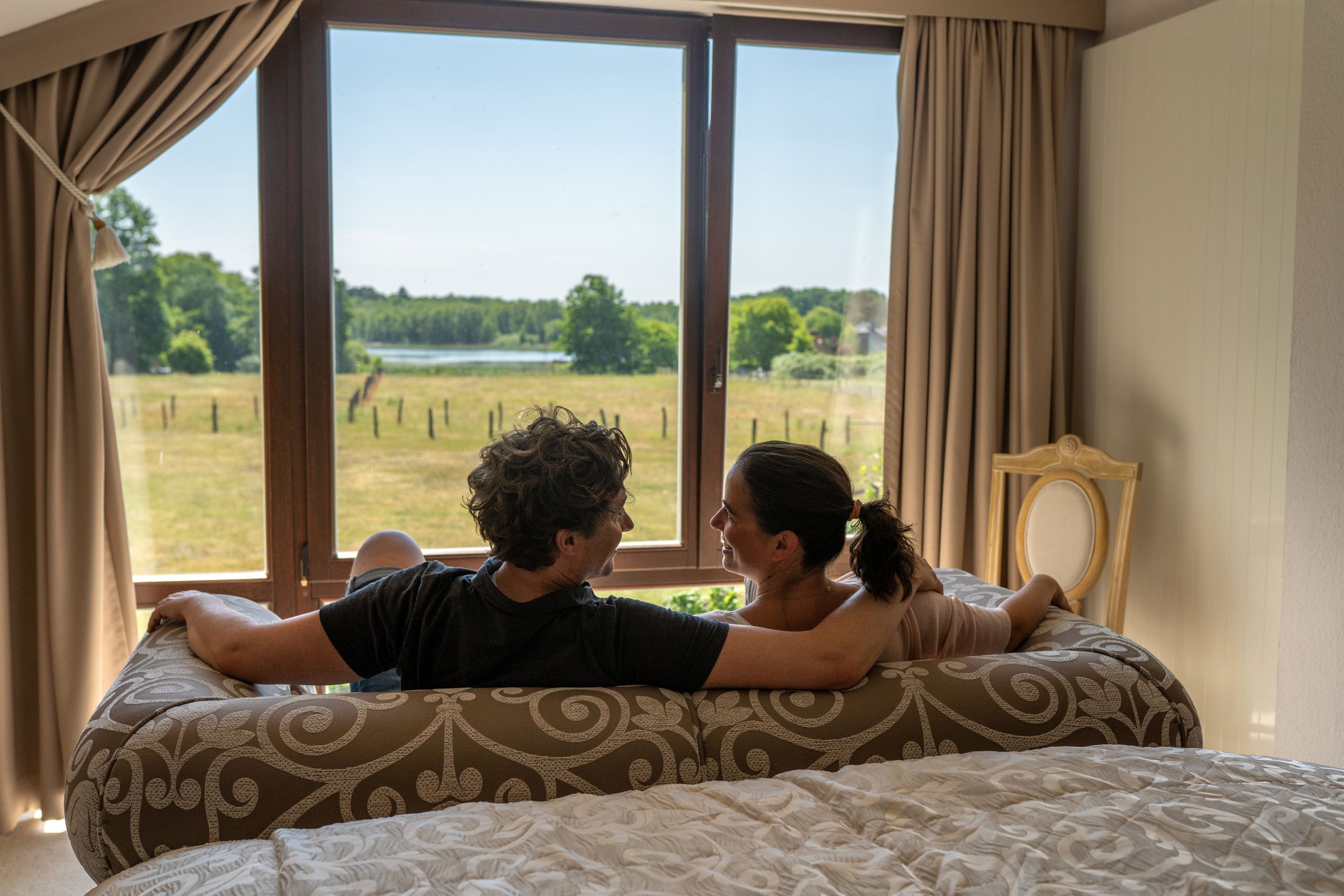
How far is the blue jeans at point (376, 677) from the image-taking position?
2.04 metres

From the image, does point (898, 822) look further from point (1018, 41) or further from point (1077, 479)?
point (1018, 41)

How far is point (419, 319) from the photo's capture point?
10.6ft

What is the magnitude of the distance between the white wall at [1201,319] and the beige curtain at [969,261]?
0.57 ft

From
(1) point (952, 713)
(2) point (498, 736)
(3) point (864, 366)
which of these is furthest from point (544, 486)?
(3) point (864, 366)

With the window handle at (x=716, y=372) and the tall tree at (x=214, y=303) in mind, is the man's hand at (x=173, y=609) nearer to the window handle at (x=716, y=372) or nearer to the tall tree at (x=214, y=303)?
the tall tree at (x=214, y=303)

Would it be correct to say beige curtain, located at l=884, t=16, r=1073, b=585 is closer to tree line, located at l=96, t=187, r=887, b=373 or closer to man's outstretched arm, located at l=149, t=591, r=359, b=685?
tree line, located at l=96, t=187, r=887, b=373

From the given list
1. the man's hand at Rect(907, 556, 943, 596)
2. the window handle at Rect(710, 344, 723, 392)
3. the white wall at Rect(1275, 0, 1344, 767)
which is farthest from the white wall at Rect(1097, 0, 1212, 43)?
the man's hand at Rect(907, 556, 943, 596)

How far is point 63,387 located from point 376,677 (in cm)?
149

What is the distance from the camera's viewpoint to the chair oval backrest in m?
2.98

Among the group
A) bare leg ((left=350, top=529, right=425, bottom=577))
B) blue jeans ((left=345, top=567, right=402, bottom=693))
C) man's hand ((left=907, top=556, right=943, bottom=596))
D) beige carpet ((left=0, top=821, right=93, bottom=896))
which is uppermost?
man's hand ((left=907, top=556, right=943, bottom=596))

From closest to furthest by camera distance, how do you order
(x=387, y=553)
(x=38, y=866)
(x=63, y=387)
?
(x=387, y=553) < (x=38, y=866) < (x=63, y=387)

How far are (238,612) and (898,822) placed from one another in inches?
45.3

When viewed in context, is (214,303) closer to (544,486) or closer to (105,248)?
(105,248)

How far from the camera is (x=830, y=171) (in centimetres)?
345
